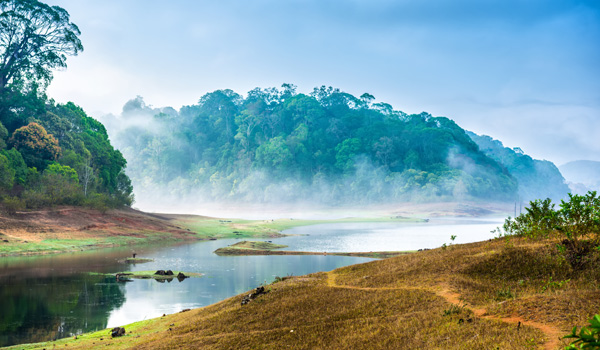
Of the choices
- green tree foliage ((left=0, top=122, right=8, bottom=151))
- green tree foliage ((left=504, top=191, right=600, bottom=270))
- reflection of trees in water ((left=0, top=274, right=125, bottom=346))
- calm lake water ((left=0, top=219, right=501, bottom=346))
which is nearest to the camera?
green tree foliage ((left=504, top=191, right=600, bottom=270))

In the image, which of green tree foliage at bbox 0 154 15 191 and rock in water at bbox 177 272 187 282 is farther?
green tree foliage at bbox 0 154 15 191

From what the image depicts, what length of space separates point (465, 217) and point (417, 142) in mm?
43679

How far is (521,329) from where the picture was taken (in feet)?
30.6

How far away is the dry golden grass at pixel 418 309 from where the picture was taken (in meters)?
9.84

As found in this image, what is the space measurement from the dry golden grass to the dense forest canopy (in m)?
57.2

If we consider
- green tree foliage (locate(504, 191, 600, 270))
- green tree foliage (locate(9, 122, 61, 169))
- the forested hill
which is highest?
the forested hill

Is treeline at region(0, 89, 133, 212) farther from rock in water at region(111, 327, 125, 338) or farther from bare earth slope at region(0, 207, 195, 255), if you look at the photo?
rock in water at region(111, 327, 125, 338)

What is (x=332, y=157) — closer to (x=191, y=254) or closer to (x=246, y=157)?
(x=246, y=157)

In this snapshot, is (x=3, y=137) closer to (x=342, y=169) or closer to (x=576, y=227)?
(x=576, y=227)

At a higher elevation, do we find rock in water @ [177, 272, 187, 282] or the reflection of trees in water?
rock in water @ [177, 272, 187, 282]

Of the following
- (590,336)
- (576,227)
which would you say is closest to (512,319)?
(576,227)

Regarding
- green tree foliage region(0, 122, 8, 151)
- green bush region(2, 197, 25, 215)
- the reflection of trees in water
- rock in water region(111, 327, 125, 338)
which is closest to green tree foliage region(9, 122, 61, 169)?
green tree foliage region(0, 122, 8, 151)

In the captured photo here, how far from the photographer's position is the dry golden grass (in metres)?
9.84

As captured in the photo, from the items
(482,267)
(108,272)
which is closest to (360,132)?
(108,272)
